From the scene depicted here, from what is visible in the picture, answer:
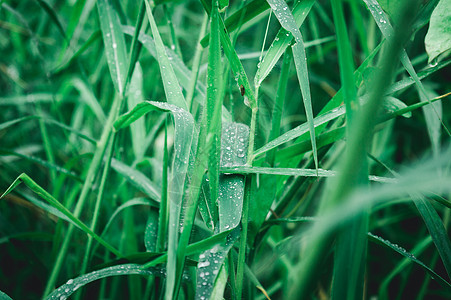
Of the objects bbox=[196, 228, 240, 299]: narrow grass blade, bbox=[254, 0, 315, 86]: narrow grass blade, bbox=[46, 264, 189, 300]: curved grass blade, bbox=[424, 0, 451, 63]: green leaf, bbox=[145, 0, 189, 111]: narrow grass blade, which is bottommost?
bbox=[46, 264, 189, 300]: curved grass blade

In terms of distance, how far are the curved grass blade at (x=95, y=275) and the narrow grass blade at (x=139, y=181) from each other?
139 millimetres

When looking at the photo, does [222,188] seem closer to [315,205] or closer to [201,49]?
[201,49]

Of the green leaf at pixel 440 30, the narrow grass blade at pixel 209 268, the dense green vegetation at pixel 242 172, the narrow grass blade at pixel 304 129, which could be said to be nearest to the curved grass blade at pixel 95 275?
the dense green vegetation at pixel 242 172

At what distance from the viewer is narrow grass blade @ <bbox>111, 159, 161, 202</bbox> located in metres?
0.59

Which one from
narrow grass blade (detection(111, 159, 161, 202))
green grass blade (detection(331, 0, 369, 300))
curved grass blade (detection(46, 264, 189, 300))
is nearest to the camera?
green grass blade (detection(331, 0, 369, 300))

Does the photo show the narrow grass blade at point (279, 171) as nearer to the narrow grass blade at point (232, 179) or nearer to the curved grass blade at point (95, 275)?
the narrow grass blade at point (232, 179)

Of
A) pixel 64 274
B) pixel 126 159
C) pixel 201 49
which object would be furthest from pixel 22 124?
pixel 201 49

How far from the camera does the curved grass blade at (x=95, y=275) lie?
0.42 meters

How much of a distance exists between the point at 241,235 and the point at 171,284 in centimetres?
13

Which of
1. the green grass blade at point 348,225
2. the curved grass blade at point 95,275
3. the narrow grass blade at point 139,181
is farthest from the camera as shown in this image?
the narrow grass blade at point 139,181

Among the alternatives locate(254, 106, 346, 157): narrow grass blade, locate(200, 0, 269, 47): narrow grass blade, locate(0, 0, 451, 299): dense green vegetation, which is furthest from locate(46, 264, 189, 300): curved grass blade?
locate(200, 0, 269, 47): narrow grass blade

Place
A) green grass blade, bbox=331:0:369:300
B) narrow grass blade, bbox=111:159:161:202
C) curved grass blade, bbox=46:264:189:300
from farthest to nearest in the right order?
narrow grass blade, bbox=111:159:161:202, curved grass blade, bbox=46:264:189:300, green grass blade, bbox=331:0:369:300

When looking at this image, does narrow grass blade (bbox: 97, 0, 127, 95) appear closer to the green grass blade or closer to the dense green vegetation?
the dense green vegetation

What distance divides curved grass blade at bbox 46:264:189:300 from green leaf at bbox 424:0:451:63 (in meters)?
0.48
